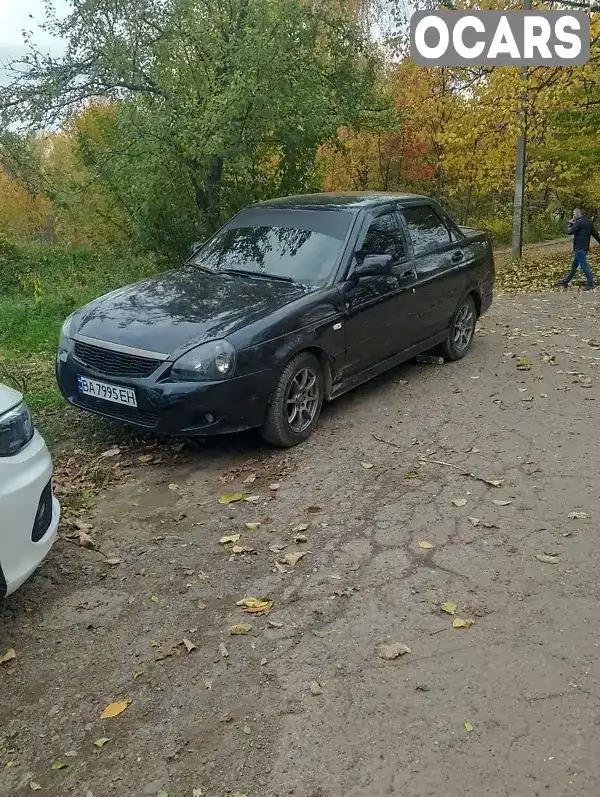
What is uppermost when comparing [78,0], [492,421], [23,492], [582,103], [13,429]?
[78,0]

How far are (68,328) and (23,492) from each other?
2.48 m

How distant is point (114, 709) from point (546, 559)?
2.31 meters

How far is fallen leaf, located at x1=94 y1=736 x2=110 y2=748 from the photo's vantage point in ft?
9.00

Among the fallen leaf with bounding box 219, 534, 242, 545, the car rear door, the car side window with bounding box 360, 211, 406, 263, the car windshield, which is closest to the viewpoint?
the fallen leaf with bounding box 219, 534, 242, 545

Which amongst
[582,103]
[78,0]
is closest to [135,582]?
[78,0]

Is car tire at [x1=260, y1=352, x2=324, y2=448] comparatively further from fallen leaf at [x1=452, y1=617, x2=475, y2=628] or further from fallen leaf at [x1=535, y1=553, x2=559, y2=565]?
fallen leaf at [x1=452, y1=617, x2=475, y2=628]

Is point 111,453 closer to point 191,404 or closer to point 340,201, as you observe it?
point 191,404

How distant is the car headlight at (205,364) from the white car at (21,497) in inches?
54.5

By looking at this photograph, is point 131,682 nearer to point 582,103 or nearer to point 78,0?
point 78,0

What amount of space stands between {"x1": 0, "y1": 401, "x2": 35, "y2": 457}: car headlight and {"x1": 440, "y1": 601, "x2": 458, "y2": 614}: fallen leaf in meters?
2.10

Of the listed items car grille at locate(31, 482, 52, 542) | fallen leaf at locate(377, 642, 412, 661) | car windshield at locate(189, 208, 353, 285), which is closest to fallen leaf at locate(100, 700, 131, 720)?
car grille at locate(31, 482, 52, 542)

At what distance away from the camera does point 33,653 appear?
329 cm

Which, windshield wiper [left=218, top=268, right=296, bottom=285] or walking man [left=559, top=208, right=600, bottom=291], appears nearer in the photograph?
windshield wiper [left=218, top=268, right=296, bottom=285]

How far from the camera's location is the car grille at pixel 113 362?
193 inches
